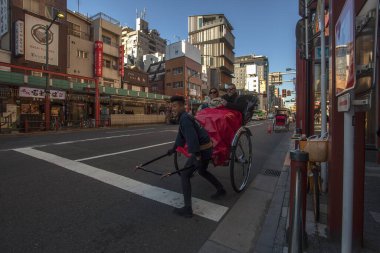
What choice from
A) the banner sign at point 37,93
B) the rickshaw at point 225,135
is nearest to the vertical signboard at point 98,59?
the banner sign at point 37,93

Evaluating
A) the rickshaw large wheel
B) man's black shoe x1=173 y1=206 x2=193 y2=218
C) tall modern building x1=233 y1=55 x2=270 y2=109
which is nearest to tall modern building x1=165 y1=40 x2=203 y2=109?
the rickshaw large wheel

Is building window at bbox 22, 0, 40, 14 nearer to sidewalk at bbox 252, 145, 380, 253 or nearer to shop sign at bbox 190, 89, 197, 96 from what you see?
sidewalk at bbox 252, 145, 380, 253

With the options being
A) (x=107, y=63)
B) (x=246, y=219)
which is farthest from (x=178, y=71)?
(x=246, y=219)

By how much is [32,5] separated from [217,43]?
62.8 meters

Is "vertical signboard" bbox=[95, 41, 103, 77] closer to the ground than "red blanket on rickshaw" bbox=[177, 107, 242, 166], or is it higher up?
higher up

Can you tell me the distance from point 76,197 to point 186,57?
1934 inches

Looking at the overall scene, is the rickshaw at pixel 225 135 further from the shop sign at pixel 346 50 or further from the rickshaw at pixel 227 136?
the shop sign at pixel 346 50

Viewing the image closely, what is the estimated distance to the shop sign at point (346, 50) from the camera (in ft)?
5.55

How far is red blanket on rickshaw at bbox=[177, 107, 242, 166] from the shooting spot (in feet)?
14.3

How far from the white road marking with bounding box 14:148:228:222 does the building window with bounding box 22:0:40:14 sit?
25.0 metres

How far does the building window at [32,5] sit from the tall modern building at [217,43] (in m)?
51.5

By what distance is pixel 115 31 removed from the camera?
114 feet

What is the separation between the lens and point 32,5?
25688 millimetres

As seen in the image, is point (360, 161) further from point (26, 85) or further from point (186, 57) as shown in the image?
point (186, 57)
